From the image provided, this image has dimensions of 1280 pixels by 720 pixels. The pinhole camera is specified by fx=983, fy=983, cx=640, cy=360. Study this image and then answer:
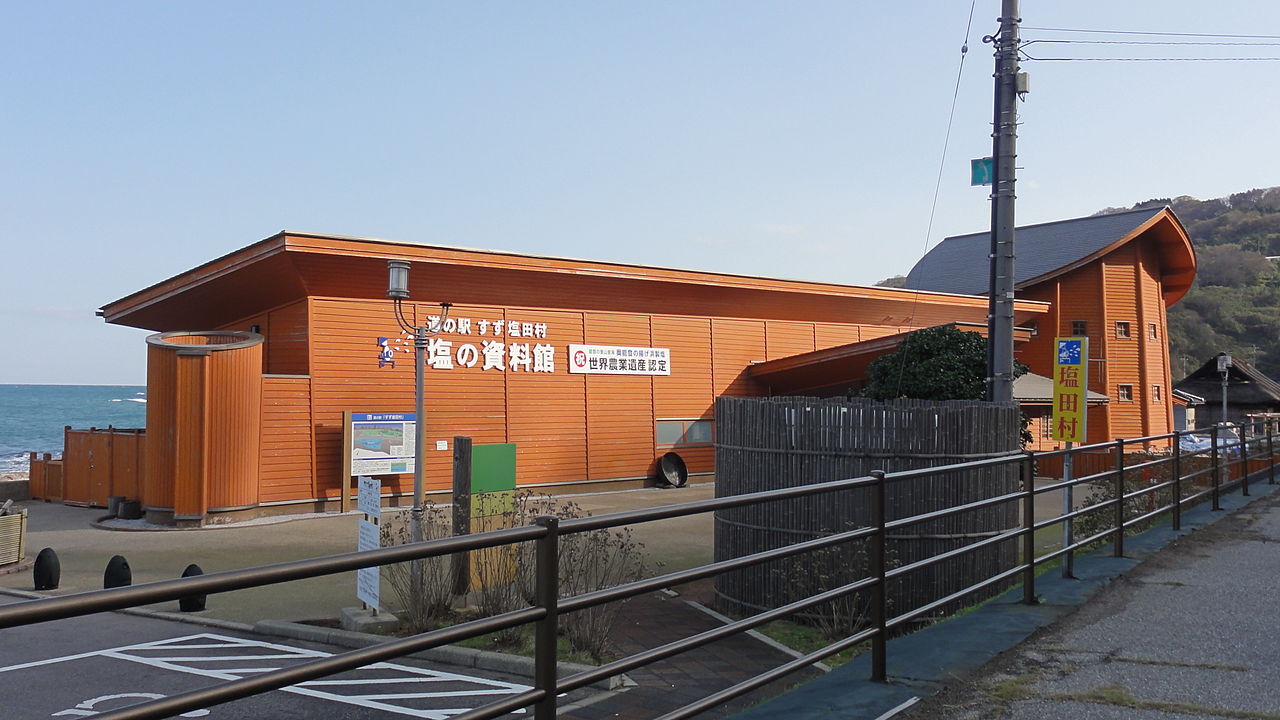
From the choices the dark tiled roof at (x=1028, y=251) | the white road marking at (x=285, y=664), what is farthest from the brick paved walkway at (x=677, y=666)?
the dark tiled roof at (x=1028, y=251)

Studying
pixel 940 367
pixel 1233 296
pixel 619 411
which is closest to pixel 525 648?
pixel 940 367

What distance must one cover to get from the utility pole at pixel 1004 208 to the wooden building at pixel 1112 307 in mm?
24397

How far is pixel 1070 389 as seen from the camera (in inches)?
506

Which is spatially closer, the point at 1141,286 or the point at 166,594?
the point at 166,594

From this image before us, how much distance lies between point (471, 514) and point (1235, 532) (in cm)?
833

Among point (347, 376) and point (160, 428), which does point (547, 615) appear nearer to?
point (160, 428)

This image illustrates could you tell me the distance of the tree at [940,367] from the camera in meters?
17.4

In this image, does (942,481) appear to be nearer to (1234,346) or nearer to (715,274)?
(715,274)

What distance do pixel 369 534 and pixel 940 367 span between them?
37.1 feet

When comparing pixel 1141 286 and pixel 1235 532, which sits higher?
pixel 1141 286

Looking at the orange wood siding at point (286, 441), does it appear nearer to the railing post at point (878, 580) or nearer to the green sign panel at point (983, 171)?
the green sign panel at point (983, 171)

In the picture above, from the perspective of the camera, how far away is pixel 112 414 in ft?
421

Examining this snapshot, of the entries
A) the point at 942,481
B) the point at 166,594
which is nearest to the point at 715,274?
the point at 942,481

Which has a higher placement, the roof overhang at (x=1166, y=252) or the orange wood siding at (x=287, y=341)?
the roof overhang at (x=1166, y=252)
